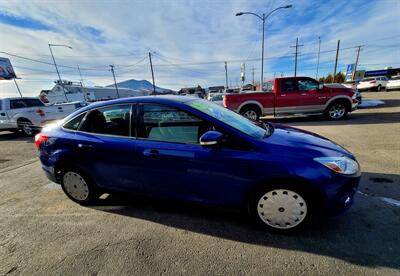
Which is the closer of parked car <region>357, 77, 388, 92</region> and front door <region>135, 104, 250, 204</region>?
front door <region>135, 104, 250, 204</region>

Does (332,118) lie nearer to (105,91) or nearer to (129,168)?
(129,168)

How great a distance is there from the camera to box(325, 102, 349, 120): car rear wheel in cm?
934

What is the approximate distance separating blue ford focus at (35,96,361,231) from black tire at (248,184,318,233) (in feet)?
0.03

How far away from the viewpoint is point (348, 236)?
7.67ft

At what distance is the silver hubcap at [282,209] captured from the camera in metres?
2.32

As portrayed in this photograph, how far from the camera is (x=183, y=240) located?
2.44 metres

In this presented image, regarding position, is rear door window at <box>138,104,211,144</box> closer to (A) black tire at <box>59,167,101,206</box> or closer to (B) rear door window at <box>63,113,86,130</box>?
(B) rear door window at <box>63,113,86,130</box>

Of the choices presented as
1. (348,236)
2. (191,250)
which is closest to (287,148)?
(348,236)

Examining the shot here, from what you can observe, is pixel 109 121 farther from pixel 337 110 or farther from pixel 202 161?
pixel 337 110

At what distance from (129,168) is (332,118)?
31.7 ft

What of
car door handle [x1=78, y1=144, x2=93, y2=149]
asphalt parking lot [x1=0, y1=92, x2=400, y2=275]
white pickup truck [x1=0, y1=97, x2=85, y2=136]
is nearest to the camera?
asphalt parking lot [x1=0, y1=92, x2=400, y2=275]

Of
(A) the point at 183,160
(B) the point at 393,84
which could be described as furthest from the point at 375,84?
(A) the point at 183,160

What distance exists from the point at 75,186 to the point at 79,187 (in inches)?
2.8

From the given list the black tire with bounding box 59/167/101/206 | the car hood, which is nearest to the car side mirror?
the car hood
